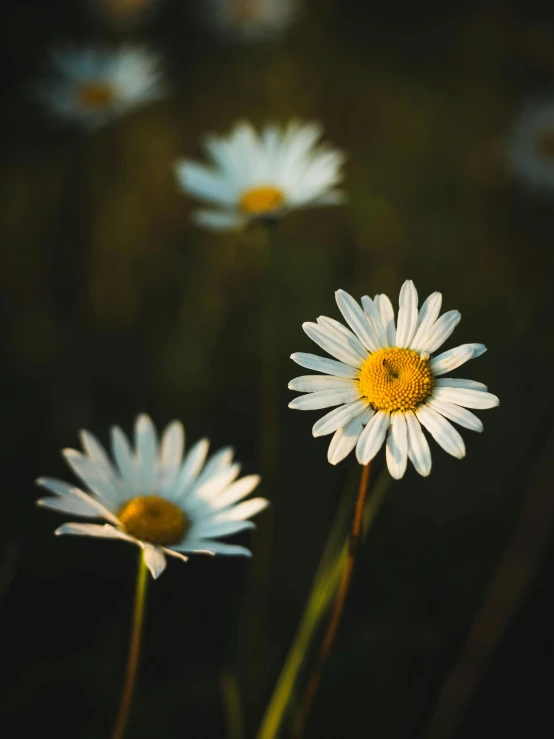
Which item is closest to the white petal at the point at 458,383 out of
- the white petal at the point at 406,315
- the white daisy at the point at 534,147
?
the white petal at the point at 406,315

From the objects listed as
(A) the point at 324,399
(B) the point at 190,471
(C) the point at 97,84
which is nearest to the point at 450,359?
(A) the point at 324,399

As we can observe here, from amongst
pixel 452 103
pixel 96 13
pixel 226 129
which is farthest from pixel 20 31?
pixel 452 103

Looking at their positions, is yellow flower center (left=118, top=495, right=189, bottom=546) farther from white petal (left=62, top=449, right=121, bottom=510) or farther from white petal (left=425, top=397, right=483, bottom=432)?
white petal (left=425, top=397, right=483, bottom=432)

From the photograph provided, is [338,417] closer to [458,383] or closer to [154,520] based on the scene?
[458,383]

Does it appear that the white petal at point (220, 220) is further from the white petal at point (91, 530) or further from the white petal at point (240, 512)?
the white petal at point (91, 530)

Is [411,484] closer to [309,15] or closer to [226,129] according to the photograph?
[226,129]

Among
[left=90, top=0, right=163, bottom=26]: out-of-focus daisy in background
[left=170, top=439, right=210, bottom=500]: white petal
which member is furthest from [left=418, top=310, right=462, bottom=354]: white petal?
[left=90, top=0, right=163, bottom=26]: out-of-focus daisy in background

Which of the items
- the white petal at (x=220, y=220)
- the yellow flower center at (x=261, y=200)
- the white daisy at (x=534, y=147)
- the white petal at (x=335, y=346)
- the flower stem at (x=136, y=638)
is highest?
the white daisy at (x=534, y=147)
